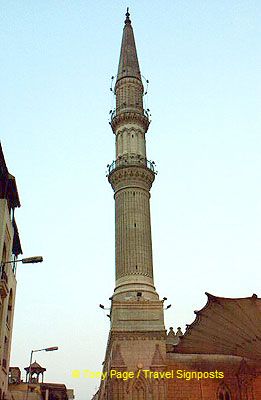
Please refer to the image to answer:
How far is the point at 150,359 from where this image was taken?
3161 cm

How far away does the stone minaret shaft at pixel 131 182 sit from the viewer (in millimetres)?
35656

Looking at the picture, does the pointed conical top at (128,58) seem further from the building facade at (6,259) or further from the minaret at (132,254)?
the building facade at (6,259)

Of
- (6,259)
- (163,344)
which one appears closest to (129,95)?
(163,344)

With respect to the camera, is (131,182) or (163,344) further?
(131,182)

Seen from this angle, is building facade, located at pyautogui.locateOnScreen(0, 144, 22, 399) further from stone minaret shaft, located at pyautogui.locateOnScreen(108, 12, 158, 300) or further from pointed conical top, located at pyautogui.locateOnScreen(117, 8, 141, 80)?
pointed conical top, located at pyautogui.locateOnScreen(117, 8, 141, 80)

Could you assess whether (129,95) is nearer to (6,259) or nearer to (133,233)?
(133,233)

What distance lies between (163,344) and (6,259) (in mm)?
13312

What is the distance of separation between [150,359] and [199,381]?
3543 millimetres

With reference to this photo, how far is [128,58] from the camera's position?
4491 cm

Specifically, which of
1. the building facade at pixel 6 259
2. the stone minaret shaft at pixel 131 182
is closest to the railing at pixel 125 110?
the stone minaret shaft at pixel 131 182

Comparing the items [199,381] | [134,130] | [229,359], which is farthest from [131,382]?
[134,130]

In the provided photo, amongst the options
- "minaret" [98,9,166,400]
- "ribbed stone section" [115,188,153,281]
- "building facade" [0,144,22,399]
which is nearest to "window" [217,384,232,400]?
"minaret" [98,9,166,400]

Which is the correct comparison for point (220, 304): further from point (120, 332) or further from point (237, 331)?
point (120, 332)

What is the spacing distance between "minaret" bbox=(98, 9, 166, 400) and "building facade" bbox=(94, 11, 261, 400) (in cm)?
7
